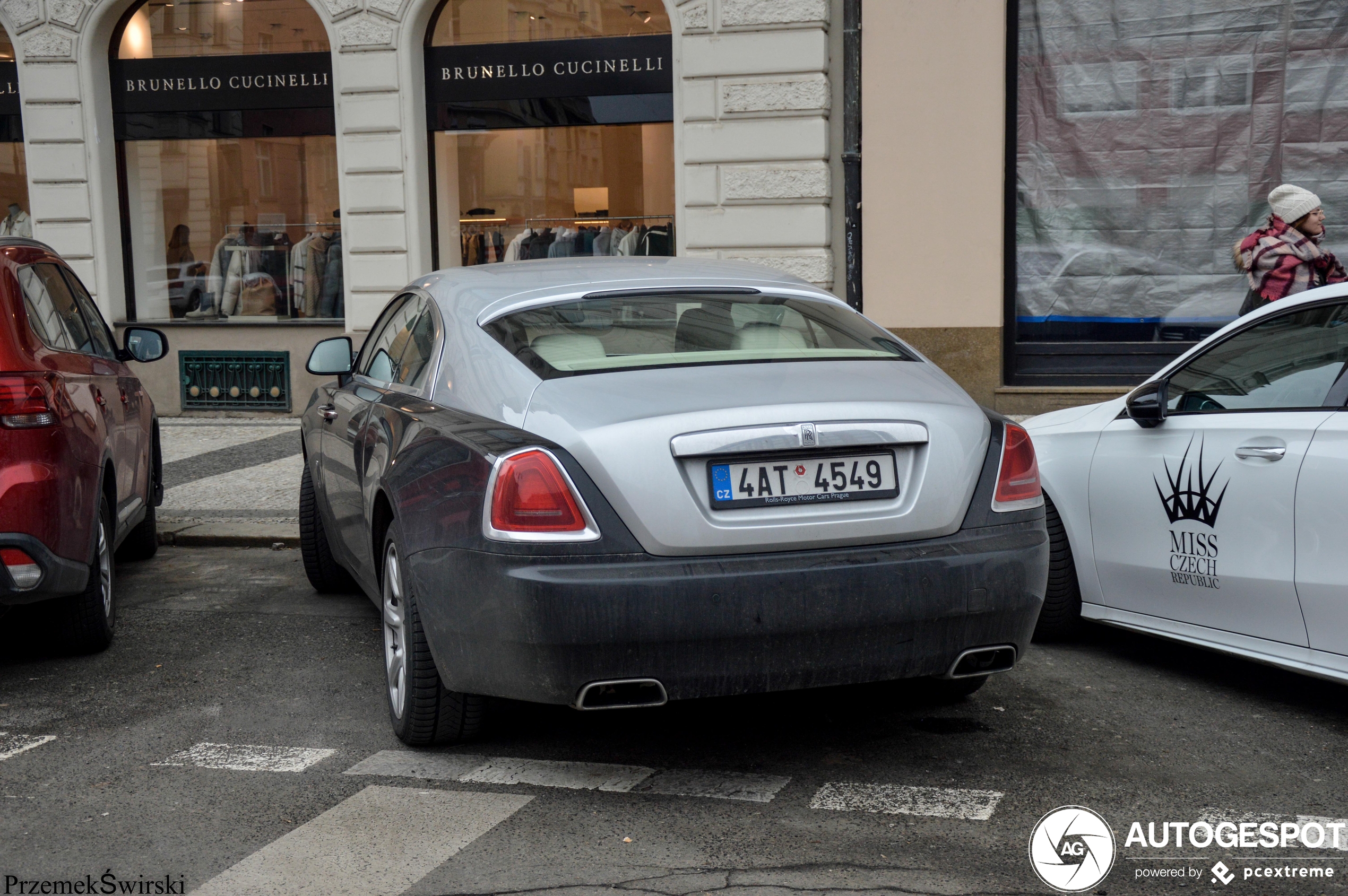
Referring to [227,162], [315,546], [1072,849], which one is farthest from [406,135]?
[1072,849]

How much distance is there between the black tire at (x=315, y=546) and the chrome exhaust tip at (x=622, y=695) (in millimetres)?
3055

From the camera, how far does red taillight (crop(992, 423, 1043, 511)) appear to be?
3.84 metres

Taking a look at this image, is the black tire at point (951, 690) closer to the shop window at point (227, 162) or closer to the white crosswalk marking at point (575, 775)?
the white crosswalk marking at point (575, 775)

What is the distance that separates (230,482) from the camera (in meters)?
9.85

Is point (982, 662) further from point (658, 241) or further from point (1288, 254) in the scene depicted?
point (658, 241)

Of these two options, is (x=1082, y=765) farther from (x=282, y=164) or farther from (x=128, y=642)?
(x=282, y=164)

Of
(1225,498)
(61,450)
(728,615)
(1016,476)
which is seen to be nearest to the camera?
(728,615)

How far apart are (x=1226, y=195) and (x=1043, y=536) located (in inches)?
356

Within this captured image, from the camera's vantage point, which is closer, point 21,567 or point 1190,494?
point 1190,494

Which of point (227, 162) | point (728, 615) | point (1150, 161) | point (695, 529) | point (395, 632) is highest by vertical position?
point (227, 162)

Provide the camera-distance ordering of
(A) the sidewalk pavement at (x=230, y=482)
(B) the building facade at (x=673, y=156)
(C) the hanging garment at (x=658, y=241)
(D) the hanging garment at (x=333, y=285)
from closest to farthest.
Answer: (A) the sidewalk pavement at (x=230, y=482)
(B) the building facade at (x=673, y=156)
(C) the hanging garment at (x=658, y=241)
(D) the hanging garment at (x=333, y=285)

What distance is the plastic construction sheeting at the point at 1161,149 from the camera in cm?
1155

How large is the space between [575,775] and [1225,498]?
228cm

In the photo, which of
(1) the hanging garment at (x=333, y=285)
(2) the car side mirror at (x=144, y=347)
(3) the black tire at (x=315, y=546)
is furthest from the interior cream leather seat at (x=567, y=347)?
(1) the hanging garment at (x=333, y=285)
